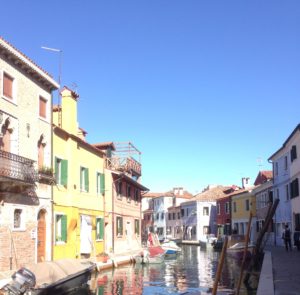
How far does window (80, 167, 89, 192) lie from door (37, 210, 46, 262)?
5414mm

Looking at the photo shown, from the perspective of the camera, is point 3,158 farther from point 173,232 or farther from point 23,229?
point 173,232

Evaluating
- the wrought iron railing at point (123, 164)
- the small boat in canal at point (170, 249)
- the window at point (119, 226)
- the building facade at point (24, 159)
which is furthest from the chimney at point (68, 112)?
the small boat in canal at point (170, 249)

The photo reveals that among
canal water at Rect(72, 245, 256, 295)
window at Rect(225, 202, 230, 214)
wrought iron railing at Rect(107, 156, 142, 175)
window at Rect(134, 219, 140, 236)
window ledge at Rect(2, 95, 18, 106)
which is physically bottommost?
canal water at Rect(72, 245, 256, 295)

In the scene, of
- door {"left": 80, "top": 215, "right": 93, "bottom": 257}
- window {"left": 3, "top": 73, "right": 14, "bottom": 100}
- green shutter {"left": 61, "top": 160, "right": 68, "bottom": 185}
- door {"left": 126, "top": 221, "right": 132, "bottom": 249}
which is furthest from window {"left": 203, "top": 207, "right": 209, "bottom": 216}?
window {"left": 3, "top": 73, "right": 14, "bottom": 100}

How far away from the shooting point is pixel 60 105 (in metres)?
28.0

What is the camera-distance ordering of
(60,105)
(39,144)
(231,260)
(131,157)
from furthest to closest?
(131,157), (231,260), (60,105), (39,144)

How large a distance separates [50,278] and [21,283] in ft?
7.60

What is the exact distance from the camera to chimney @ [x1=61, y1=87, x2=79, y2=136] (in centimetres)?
2709

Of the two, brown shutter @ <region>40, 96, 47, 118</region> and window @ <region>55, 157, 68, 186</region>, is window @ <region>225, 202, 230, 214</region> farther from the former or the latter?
brown shutter @ <region>40, 96, 47, 118</region>

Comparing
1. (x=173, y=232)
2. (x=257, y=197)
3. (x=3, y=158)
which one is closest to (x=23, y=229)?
(x=3, y=158)

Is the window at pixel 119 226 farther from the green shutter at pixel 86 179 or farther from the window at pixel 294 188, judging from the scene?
the window at pixel 294 188

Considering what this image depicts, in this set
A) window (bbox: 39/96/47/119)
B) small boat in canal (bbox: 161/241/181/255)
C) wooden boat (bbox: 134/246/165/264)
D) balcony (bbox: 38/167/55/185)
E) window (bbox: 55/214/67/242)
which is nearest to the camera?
balcony (bbox: 38/167/55/185)

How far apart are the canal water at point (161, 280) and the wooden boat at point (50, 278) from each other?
0.71 meters

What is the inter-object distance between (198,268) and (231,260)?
156 inches
